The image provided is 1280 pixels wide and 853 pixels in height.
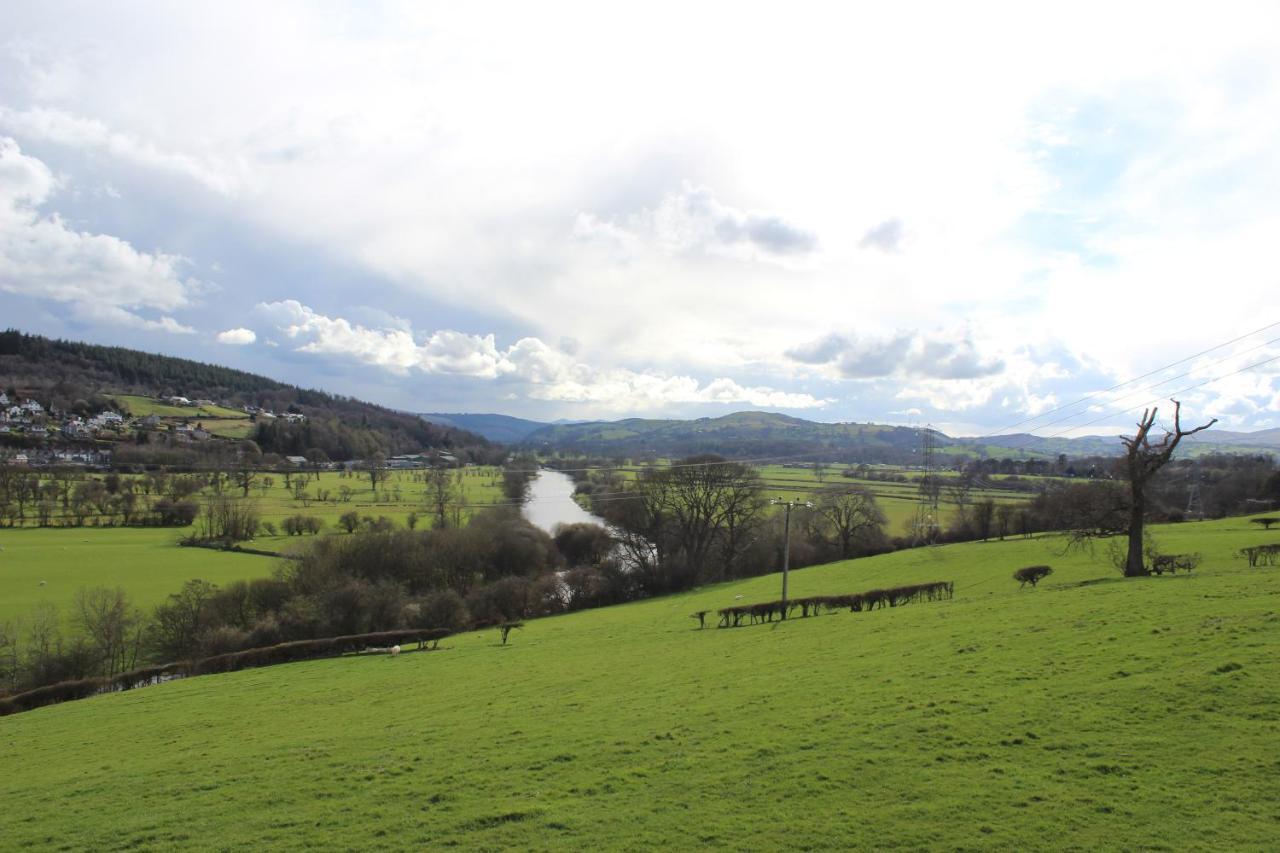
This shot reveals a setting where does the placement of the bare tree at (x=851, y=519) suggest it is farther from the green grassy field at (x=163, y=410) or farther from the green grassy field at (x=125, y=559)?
the green grassy field at (x=163, y=410)

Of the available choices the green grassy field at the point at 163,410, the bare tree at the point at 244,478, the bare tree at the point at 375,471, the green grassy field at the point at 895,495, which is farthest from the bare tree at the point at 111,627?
the green grassy field at the point at 163,410

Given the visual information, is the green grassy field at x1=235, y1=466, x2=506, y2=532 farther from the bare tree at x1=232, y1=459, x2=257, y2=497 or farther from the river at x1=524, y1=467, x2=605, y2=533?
the river at x1=524, y1=467, x2=605, y2=533

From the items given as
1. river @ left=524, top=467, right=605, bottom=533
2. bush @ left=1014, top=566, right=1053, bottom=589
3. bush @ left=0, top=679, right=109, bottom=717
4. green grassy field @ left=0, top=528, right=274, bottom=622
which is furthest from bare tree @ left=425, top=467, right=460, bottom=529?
bush @ left=1014, top=566, right=1053, bottom=589

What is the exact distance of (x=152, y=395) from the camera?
17225cm

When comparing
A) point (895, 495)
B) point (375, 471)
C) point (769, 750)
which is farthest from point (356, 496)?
point (769, 750)

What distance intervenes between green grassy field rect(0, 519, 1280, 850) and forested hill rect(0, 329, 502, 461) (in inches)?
A: 4485

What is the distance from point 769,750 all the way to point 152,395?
21331 centimetres

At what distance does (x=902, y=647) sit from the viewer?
1847 cm

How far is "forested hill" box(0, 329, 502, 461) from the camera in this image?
126875 mm

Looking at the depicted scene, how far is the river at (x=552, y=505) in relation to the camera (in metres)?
97.3

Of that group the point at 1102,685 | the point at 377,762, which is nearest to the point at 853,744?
the point at 1102,685

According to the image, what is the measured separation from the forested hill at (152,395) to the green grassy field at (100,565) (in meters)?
52.7

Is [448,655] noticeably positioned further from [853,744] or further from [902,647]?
[853,744]

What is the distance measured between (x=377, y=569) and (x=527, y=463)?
Result: 88486 millimetres
